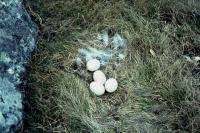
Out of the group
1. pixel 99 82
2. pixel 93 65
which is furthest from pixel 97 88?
pixel 93 65

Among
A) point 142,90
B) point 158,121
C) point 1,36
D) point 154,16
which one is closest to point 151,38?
point 154,16

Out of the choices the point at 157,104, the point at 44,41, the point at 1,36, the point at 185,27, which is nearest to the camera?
the point at 1,36

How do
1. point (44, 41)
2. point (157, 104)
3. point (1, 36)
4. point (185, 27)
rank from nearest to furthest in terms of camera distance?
1. point (1, 36)
2. point (157, 104)
3. point (44, 41)
4. point (185, 27)

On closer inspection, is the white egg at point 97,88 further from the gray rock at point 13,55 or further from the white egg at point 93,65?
the gray rock at point 13,55

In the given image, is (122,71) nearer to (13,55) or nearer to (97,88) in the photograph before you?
(97,88)

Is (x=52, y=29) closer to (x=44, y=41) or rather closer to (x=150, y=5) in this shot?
(x=44, y=41)

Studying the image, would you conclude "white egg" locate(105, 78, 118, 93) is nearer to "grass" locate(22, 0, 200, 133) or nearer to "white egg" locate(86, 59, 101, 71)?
"grass" locate(22, 0, 200, 133)
